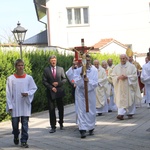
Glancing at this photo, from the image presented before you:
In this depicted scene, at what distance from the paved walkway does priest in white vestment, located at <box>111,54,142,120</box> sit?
1.27 feet

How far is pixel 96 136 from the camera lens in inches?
414

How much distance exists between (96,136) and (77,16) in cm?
2675

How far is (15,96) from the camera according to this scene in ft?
30.7

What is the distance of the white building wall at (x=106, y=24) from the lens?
3606 centimetres

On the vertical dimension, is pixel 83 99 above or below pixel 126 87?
below

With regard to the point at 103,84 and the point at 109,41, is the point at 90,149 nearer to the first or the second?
the point at 103,84

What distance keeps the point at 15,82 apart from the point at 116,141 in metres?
2.46

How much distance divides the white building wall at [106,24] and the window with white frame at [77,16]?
1.29ft

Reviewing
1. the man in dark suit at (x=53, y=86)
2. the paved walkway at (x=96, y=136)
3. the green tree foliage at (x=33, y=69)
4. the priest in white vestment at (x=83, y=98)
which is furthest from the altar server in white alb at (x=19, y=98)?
the green tree foliage at (x=33, y=69)

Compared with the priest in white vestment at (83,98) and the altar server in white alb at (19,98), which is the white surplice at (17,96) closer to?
the altar server in white alb at (19,98)

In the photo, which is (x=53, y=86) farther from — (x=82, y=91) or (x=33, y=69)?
(x=33, y=69)

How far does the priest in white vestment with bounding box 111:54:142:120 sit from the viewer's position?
13.9 m

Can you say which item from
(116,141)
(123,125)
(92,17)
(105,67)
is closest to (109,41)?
(92,17)

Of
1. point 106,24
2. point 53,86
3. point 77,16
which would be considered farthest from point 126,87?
point 77,16
